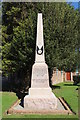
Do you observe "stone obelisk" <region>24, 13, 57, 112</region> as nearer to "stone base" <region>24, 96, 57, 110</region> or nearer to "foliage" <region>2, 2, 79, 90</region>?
"stone base" <region>24, 96, 57, 110</region>

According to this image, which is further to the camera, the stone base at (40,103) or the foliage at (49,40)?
the foliage at (49,40)

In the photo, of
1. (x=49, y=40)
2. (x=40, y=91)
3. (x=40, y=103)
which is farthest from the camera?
(x=49, y=40)

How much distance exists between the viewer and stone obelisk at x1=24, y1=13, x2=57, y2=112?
30.0 ft

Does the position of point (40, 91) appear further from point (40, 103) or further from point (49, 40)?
point (49, 40)

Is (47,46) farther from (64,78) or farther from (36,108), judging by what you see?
(64,78)

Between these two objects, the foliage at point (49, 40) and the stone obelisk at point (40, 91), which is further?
the foliage at point (49, 40)

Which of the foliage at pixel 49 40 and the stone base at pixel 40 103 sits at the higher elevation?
the foliage at pixel 49 40

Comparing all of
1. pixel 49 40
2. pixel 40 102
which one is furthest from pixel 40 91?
pixel 49 40

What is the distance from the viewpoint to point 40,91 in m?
9.72

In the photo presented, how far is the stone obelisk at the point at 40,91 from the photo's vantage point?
30.0ft

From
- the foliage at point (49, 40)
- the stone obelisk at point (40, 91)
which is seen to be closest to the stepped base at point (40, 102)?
the stone obelisk at point (40, 91)

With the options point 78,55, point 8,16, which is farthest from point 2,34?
point 78,55

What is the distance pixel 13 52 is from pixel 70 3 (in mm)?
7229

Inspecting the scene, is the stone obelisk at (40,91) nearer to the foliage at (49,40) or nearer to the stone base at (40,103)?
the stone base at (40,103)
